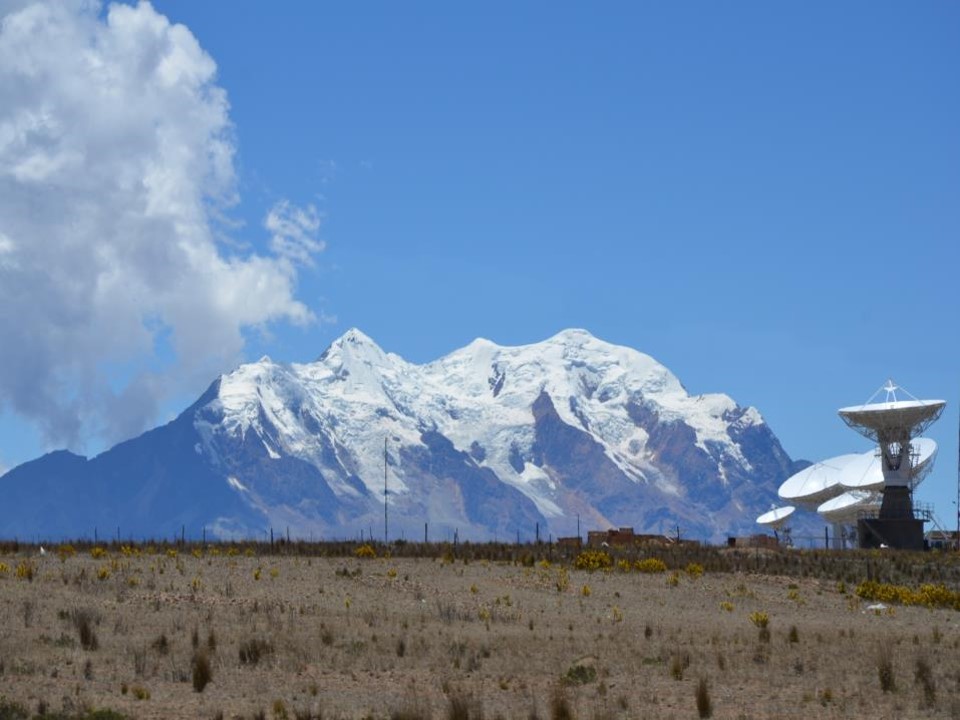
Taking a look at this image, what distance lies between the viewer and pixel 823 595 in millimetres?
59375

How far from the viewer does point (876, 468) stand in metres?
134

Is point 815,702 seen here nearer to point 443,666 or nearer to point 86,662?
point 443,666

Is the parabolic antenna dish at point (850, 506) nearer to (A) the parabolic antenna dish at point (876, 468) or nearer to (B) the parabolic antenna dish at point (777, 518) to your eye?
(A) the parabolic antenna dish at point (876, 468)

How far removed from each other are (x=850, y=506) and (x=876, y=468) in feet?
14.5

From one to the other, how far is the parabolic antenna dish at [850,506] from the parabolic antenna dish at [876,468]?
3.55ft

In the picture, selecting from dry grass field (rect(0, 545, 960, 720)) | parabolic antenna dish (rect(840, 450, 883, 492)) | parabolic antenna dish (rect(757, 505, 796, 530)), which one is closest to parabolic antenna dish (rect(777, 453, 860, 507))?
parabolic antenna dish (rect(840, 450, 883, 492))

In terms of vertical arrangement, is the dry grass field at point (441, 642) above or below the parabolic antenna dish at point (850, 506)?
below

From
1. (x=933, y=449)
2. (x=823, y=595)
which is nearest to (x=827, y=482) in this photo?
(x=933, y=449)

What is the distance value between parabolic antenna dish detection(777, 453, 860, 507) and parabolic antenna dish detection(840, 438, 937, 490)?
1.16 meters

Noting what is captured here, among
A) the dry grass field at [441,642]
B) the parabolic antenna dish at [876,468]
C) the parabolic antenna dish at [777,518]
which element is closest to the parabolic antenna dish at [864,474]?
the parabolic antenna dish at [876,468]

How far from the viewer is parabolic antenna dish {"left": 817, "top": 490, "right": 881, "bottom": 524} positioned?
13162cm

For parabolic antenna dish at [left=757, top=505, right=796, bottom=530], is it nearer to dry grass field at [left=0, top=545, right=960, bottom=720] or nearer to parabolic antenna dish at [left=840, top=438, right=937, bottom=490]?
parabolic antenna dish at [left=840, top=438, right=937, bottom=490]

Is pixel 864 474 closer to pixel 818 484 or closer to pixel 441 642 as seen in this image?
pixel 818 484

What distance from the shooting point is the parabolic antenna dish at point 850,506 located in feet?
432
